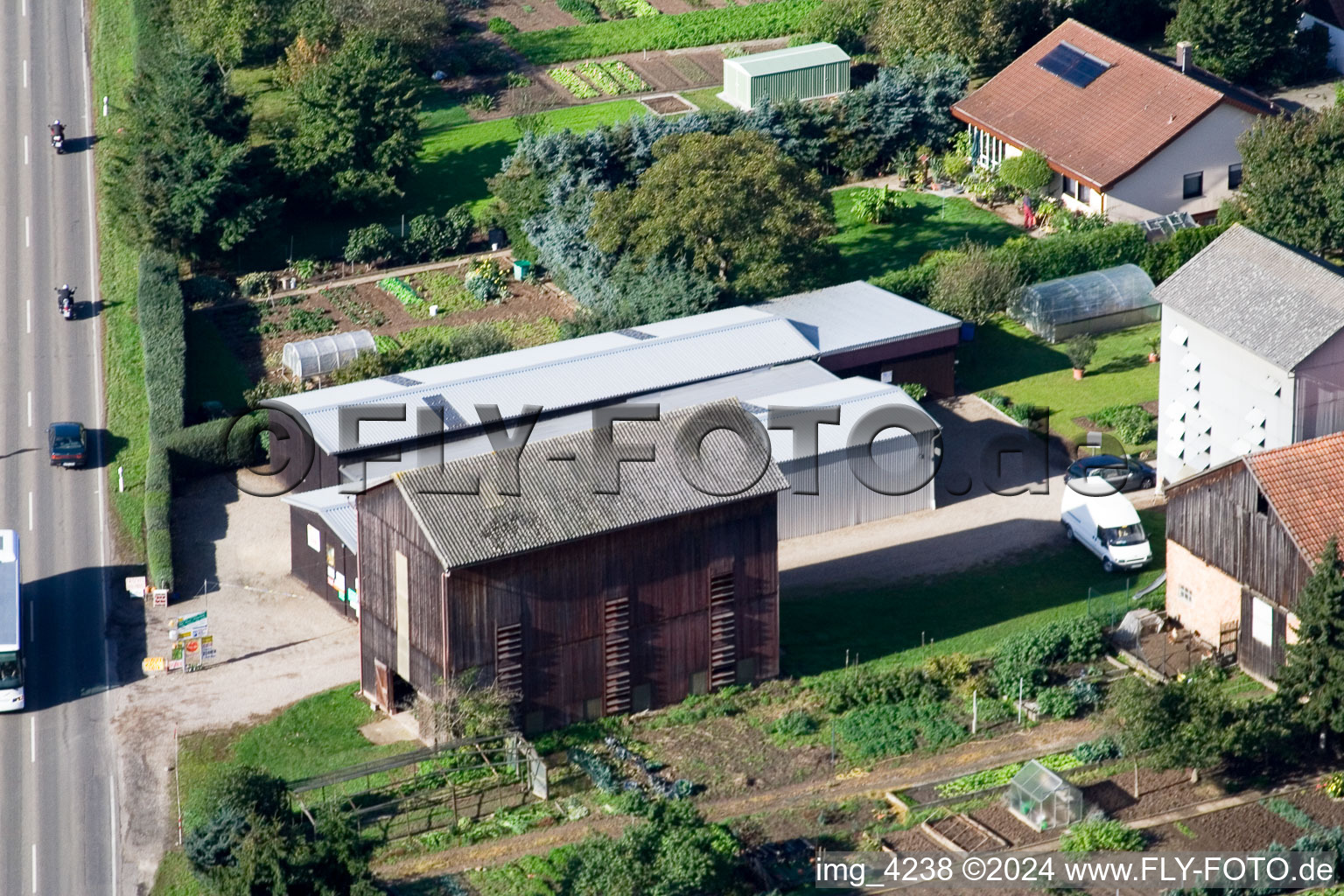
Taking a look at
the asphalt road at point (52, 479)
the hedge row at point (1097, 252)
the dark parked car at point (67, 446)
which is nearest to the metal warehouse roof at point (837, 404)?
the hedge row at point (1097, 252)

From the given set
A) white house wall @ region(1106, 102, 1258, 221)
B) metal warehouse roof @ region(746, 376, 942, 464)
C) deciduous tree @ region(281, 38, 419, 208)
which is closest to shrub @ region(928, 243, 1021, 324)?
white house wall @ region(1106, 102, 1258, 221)

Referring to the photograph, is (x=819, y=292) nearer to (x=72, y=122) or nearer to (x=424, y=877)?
(x=424, y=877)

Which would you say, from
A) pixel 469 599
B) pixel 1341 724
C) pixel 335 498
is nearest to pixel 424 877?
pixel 469 599

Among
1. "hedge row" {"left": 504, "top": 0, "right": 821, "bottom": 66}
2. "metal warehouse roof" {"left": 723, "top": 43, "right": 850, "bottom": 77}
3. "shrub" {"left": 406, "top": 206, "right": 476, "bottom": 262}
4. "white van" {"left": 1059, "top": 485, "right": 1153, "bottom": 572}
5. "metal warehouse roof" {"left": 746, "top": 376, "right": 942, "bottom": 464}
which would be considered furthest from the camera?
"hedge row" {"left": 504, "top": 0, "right": 821, "bottom": 66}

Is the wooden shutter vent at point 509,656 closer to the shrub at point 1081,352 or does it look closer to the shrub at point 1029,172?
the shrub at point 1081,352

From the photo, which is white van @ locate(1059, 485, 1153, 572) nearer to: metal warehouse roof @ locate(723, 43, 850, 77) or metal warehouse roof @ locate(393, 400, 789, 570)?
metal warehouse roof @ locate(393, 400, 789, 570)
